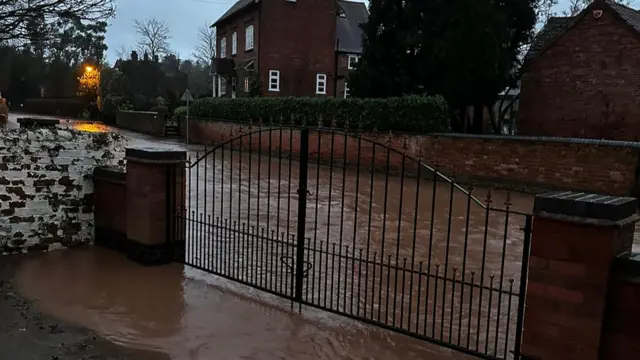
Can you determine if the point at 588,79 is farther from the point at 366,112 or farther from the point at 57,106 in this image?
the point at 57,106

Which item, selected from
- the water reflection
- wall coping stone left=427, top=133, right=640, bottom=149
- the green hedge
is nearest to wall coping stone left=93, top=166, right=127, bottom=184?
the water reflection

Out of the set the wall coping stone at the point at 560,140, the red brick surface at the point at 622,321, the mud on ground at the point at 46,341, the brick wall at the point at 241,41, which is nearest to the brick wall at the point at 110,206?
the mud on ground at the point at 46,341

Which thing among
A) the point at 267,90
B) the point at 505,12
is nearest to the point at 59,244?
the point at 505,12

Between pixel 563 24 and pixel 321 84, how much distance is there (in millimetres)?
14727

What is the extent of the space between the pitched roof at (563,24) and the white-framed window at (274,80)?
14313 mm

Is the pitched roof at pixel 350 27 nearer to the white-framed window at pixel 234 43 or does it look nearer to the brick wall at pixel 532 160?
the white-framed window at pixel 234 43

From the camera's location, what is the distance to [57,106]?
44.2 metres

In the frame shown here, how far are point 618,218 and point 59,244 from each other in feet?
20.4

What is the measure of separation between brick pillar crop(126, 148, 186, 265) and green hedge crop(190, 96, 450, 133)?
25.4 ft

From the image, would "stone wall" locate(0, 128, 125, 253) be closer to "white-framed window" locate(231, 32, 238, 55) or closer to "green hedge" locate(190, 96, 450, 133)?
"green hedge" locate(190, 96, 450, 133)

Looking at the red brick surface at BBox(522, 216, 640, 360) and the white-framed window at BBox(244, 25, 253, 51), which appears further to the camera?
the white-framed window at BBox(244, 25, 253, 51)

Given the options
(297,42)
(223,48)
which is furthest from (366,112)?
(223,48)

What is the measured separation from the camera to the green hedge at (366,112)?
16.1 metres

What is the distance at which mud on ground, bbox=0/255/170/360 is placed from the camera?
393 centimetres
